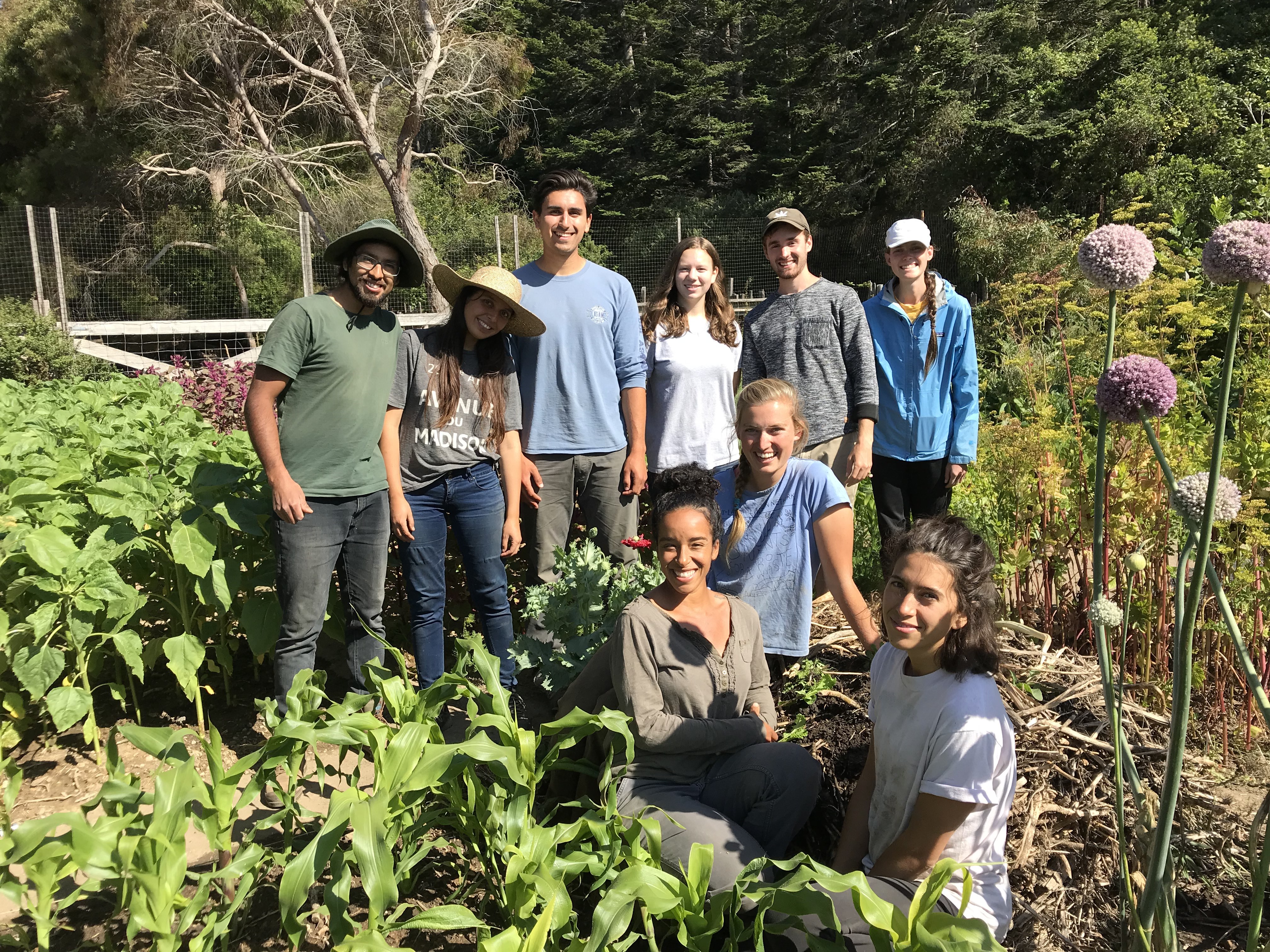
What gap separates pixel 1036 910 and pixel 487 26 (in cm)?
3339

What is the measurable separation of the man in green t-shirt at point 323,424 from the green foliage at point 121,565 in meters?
0.28

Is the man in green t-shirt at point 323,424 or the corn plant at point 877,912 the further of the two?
the man in green t-shirt at point 323,424

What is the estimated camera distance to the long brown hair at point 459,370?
3143 millimetres

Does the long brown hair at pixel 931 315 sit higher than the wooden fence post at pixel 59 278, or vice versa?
the wooden fence post at pixel 59 278

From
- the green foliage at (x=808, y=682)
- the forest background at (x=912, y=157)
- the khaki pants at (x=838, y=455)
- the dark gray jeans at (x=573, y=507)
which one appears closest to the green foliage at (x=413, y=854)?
the green foliage at (x=808, y=682)

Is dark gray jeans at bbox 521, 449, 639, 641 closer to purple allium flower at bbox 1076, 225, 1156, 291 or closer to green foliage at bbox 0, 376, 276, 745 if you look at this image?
green foliage at bbox 0, 376, 276, 745

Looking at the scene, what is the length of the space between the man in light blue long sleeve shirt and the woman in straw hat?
0.32 feet

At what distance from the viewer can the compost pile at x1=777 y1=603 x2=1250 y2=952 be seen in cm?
212

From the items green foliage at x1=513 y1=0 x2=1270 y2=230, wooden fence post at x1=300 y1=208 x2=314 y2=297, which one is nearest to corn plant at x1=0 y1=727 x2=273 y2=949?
wooden fence post at x1=300 y1=208 x2=314 y2=297

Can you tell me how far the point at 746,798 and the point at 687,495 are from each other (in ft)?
2.52

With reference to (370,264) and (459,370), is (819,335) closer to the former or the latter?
(459,370)

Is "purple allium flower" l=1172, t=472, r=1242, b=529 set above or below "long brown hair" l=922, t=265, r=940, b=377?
below

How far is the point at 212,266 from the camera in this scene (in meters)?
15.9

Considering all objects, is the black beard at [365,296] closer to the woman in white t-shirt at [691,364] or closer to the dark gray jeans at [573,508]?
the dark gray jeans at [573,508]
